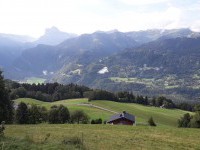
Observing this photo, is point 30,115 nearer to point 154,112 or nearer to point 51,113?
point 51,113

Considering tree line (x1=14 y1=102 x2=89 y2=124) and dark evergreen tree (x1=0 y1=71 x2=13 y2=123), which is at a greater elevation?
dark evergreen tree (x1=0 y1=71 x2=13 y2=123)

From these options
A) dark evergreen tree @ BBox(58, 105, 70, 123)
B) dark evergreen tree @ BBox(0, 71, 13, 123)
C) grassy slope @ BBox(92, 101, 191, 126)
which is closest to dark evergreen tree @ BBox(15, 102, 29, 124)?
dark evergreen tree @ BBox(58, 105, 70, 123)

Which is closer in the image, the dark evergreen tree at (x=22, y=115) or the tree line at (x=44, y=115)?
the dark evergreen tree at (x=22, y=115)

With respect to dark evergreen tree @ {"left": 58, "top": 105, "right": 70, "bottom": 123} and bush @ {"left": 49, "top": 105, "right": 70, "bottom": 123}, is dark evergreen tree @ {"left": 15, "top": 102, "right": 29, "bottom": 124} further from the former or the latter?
dark evergreen tree @ {"left": 58, "top": 105, "right": 70, "bottom": 123}

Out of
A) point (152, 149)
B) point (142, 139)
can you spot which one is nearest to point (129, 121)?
point (142, 139)

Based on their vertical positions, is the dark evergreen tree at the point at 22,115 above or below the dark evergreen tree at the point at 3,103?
below

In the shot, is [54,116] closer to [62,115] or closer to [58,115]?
[58,115]

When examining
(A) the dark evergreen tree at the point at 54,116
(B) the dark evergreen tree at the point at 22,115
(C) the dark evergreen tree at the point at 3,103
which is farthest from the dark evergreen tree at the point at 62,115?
(C) the dark evergreen tree at the point at 3,103

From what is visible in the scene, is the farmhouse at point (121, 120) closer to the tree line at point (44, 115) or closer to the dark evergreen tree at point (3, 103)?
the tree line at point (44, 115)

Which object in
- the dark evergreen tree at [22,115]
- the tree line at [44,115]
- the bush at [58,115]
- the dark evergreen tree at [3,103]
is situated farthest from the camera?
the bush at [58,115]

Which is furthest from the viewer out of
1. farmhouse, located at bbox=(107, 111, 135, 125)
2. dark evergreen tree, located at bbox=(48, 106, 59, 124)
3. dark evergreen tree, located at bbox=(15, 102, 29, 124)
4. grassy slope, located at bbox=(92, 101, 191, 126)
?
grassy slope, located at bbox=(92, 101, 191, 126)

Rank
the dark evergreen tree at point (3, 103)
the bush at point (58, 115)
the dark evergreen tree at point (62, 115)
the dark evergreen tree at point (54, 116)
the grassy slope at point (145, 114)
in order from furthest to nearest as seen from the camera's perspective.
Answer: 1. the grassy slope at point (145, 114)
2. the dark evergreen tree at point (62, 115)
3. the bush at point (58, 115)
4. the dark evergreen tree at point (54, 116)
5. the dark evergreen tree at point (3, 103)

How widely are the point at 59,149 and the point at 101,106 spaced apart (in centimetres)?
15280

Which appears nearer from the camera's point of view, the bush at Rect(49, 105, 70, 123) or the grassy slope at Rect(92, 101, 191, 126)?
the bush at Rect(49, 105, 70, 123)
